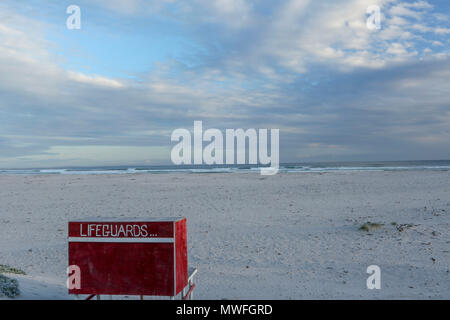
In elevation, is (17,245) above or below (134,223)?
below

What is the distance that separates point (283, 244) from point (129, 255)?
6.79 m

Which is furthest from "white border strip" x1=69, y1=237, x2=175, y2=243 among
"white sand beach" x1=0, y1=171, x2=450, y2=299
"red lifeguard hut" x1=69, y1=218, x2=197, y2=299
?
"white sand beach" x1=0, y1=171, x2=450, y2=299

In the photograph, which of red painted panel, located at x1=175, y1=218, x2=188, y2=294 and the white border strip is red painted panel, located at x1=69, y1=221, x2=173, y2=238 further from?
red painted panel, located at x1=175, y1=218, x2=188, y2=294

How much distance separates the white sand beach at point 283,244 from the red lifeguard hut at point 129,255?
190 centimetres

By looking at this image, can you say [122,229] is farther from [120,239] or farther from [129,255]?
[129,255]

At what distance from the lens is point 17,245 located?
11.7 metres

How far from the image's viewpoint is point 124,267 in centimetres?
534

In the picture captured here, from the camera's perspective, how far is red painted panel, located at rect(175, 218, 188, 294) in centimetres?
529

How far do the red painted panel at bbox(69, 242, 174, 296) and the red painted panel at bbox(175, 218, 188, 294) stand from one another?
116 mm

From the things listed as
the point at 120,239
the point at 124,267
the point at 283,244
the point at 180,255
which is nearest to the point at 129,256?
the point at 124,267
